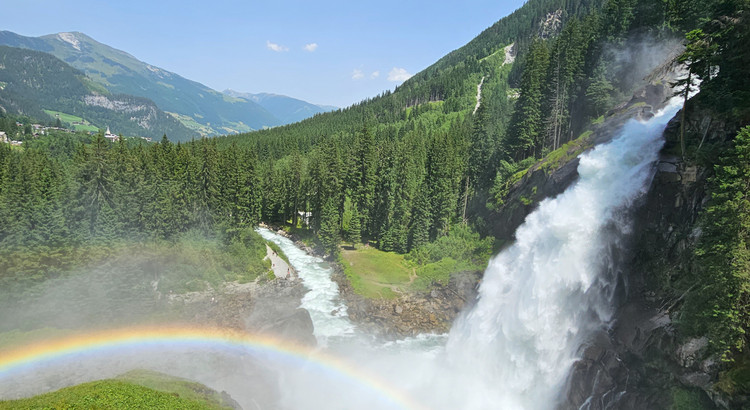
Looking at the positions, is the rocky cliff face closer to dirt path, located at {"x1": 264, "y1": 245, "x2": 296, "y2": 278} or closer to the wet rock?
the wet rock

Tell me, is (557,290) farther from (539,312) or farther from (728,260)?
(728,260)

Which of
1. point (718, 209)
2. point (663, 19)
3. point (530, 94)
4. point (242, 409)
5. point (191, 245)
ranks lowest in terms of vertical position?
point (242, 409)

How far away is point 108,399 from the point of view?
1739 cm

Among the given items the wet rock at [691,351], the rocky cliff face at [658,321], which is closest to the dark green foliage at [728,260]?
the wet rock at [691,351]

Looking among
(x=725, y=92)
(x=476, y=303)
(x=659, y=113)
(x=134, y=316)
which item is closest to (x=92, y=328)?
(x=134, y=316)

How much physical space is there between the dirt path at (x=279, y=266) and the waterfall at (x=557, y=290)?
23.2m

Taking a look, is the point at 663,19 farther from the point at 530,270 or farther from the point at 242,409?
the point at 242,409

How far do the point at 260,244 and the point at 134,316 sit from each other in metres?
18.3

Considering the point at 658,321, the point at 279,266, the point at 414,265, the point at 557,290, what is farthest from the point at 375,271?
the point at 658,321

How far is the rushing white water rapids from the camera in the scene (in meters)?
24.1

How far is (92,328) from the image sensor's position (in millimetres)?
32969

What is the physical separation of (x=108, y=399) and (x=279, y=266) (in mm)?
31283

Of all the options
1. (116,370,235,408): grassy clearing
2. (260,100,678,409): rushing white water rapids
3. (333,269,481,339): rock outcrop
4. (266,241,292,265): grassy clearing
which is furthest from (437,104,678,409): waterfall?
(266,241,292,265): grassy clearing

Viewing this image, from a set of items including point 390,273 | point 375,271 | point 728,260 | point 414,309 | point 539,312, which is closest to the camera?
point 728,260
